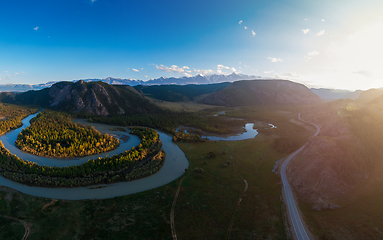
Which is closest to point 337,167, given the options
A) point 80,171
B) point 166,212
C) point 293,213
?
point 293,213

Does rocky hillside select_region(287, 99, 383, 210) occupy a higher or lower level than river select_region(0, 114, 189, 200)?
higher

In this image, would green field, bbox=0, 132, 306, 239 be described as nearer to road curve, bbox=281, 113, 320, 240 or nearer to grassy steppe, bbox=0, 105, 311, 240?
grassy steppe, bbox=0, 105, 311, 240

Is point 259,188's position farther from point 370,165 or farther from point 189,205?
point 370,165

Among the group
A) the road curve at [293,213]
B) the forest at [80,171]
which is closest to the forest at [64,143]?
the forest at [80,171]

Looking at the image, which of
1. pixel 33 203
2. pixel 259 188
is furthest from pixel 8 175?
pixel 259 188

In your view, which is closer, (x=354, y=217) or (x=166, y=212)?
(x=354, y=217)

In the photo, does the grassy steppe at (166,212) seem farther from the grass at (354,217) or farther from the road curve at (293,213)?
the grass at (354,217)

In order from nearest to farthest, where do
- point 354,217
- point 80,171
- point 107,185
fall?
1. point 354,217
2. point 107,185
3. point 80,171

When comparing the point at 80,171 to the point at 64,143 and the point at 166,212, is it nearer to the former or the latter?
the point at 166,212

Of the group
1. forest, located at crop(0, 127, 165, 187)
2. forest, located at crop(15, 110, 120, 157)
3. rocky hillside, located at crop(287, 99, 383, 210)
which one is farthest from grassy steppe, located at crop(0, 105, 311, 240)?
forest, located at crop(15, 110, 120, 157)
